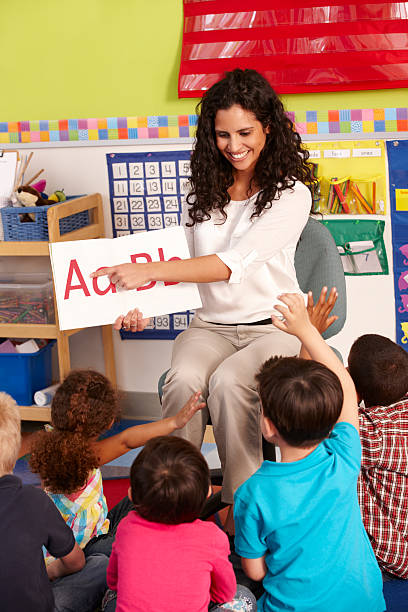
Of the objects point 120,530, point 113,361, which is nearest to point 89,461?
point 120,530

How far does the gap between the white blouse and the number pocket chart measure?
93cm

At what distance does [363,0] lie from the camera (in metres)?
2.63

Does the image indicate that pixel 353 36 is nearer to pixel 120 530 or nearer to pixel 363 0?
pixel 363 0

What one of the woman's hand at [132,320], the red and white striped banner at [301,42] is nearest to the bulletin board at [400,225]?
the red and white striped banner at [301,42]

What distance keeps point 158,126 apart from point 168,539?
83.9 inches

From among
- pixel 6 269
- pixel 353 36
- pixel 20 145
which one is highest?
pixel 353 36

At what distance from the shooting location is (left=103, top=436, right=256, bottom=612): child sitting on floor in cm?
122

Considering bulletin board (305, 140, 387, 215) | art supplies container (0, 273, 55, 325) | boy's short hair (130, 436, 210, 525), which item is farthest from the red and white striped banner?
boy's short hair (130, 436, 210, 525)

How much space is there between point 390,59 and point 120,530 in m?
2.14

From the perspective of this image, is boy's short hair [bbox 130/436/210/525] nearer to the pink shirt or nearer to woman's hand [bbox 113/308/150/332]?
the pink shirt

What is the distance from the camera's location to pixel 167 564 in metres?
1.22

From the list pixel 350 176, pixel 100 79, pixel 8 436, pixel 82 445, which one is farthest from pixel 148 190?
pixel 8 436

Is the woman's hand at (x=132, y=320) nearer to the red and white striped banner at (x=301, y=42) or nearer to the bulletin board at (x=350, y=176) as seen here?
the bulletin board at (x=350, y=176)

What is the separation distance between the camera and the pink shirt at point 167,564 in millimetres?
1217
